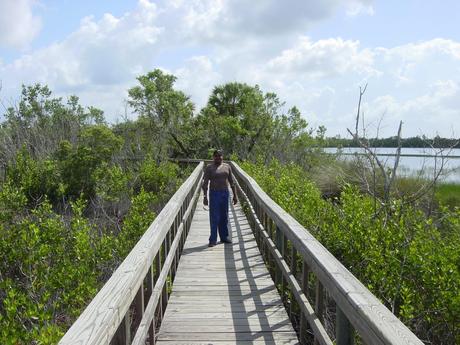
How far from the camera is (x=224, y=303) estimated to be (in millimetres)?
4816

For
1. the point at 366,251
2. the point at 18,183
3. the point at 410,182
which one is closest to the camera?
the point at 366,251

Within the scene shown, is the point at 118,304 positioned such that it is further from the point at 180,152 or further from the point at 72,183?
the point at 180,152

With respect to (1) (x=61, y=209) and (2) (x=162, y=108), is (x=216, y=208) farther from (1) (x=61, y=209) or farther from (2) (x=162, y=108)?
(2) (x=162, y=108)

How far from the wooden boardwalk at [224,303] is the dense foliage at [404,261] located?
1.22 meters

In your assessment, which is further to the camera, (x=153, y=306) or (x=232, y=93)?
(x=232, y=93)

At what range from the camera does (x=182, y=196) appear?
7.02 metres

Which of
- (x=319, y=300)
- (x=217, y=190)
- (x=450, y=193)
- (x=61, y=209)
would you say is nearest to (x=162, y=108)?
(x=61, y=209)

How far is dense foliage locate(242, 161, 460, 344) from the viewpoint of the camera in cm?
506

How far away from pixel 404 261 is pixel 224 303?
2149 millimetres

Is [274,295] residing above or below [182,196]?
below

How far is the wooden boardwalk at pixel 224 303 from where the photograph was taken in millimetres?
3967

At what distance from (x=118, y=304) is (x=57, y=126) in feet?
107

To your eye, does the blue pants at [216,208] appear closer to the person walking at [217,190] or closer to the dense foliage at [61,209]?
the person walking at [217,190]

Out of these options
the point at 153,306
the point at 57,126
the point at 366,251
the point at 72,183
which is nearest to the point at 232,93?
the point at 57,126
